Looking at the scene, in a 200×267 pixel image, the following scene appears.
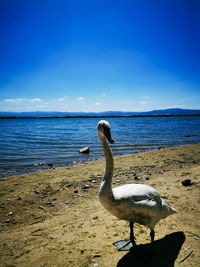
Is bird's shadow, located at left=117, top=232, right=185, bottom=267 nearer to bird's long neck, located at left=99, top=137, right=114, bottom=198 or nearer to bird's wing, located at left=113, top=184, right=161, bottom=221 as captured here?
bird's wing, located at left=113, top=184, right=161, bottom=221

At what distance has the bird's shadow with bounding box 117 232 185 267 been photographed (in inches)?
126

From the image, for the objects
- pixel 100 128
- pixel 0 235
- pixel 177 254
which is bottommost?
pixel 0 235

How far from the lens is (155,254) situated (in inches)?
134

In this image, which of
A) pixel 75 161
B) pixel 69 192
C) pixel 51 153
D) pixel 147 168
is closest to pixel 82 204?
pixel 69 192

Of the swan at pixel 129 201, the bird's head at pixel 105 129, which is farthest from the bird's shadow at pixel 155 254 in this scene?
the bird's head at pixel 105 129

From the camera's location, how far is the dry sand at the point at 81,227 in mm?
3348

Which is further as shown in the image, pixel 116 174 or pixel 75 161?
pixel 75 161

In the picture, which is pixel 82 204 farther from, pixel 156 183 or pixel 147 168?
pixel 147 168

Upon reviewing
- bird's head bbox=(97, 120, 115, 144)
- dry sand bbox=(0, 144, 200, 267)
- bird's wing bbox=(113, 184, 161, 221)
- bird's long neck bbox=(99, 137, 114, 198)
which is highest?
bird's head bbox=(97, 120, 115, 144)

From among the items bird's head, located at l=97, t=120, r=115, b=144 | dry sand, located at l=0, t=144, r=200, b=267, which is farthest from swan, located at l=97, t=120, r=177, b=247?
dry sand, located at l=0, t=144, r=200, b=267

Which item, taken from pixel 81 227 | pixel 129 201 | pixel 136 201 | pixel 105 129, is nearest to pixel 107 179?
pixel 129 201

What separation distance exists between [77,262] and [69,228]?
3.93 ft

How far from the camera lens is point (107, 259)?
3318 mm

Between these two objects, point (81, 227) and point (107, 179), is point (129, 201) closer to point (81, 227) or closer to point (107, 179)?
point (107, 179)
